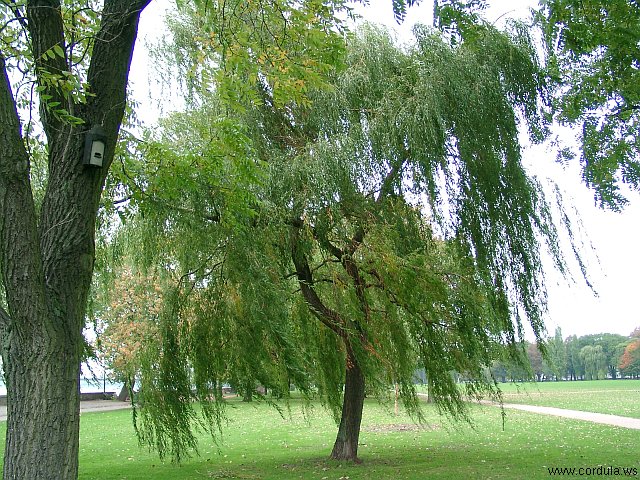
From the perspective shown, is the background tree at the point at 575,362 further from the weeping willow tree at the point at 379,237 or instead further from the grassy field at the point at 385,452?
the weeping willow tree at the point at 379,237

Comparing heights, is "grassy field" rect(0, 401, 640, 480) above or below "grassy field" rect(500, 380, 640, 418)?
above

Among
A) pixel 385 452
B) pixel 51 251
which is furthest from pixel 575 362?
pixel 51 251

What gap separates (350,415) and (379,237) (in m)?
3.51

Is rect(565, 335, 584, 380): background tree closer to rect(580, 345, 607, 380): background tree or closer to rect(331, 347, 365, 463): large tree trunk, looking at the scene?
rect(580, 345, 607, 380): background tree

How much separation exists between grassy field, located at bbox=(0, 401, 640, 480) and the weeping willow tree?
1.06 m

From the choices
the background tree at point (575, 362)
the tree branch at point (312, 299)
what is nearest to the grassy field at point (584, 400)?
the tree branch at point (312, 299)

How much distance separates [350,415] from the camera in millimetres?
9078

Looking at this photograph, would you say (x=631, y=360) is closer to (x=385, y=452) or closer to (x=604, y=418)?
(x=604, y=418)

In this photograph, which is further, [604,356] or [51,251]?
[604,356]

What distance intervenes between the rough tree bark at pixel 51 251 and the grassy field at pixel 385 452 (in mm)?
3902

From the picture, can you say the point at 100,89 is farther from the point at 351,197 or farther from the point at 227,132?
the point at 351,197

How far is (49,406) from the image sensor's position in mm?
3324

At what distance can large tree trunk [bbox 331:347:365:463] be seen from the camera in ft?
29.3

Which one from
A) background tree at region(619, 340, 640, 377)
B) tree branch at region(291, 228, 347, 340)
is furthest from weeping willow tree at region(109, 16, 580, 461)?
background tree at region(619, 340, 640, 377)
